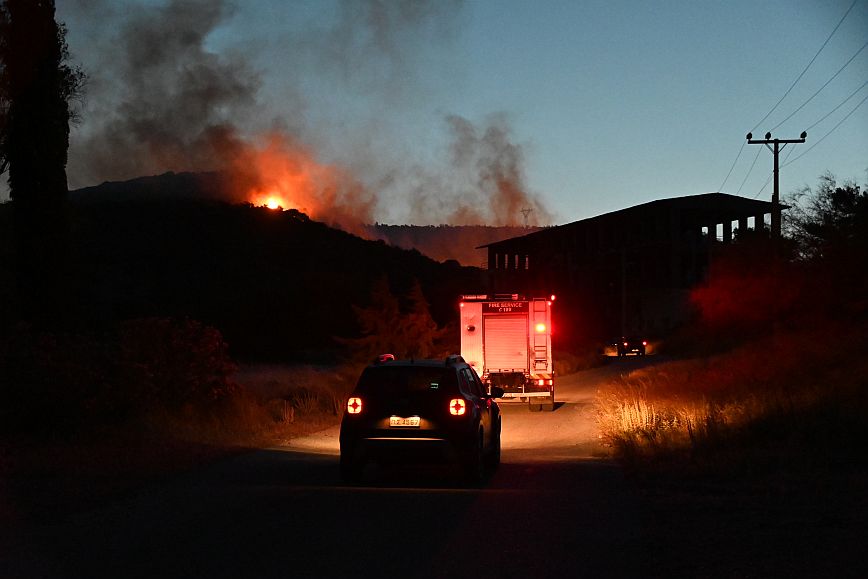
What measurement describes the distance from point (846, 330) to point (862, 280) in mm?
3253

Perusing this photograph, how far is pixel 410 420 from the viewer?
14.5 m

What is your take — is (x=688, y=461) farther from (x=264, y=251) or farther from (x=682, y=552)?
(x=264, y=251)

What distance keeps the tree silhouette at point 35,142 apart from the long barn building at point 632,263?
60745mm

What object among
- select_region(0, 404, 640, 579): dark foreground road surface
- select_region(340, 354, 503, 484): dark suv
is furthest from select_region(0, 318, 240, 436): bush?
select_region(340, 354, 503, 484): dark suv

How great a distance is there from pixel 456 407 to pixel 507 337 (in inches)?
631

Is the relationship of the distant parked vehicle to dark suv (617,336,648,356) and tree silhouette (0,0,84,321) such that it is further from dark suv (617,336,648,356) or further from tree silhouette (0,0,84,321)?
tree silhouette (0,0,84,321)

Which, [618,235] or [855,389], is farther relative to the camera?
[618,235]

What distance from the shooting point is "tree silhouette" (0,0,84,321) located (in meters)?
21.6

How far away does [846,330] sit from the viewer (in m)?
36.7

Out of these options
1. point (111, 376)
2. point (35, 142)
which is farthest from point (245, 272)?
point (111, 376)

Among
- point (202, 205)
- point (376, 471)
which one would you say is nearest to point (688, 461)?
point (376, 471)

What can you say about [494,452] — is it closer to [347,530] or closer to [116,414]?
[347,530]

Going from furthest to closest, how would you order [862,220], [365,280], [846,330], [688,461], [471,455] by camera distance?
[365,280] < [862,220] < [846,330] < [688,461] < [471,455]

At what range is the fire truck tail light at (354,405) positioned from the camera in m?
14.7
